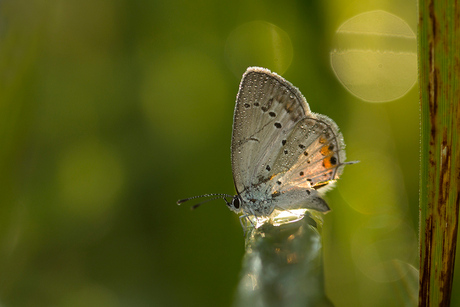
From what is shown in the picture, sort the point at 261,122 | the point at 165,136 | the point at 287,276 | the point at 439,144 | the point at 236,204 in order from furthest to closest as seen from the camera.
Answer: the point at 261,122, the point at 236,204, the point at 165,136, the point at 287,276, the point at 439,144

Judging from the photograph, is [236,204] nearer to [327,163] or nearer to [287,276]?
[327,163]

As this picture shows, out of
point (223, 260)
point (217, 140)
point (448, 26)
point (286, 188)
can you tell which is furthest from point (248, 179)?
point (448, 26)

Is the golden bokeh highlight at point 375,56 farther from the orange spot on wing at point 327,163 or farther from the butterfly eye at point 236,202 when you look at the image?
the butterfly eye at point 236,202

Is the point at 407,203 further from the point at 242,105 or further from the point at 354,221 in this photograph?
the point at 242,105

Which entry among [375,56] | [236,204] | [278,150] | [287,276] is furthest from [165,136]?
[375,56]

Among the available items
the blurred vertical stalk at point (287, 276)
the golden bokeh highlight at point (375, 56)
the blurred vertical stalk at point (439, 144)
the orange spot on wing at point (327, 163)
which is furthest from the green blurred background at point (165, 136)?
the blurred vertical stalk at point (439, 144)

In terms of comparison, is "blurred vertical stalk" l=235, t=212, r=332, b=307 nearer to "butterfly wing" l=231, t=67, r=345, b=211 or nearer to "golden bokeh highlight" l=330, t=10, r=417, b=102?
"butterfly wing" l=231, t=67, r=345, b=211
